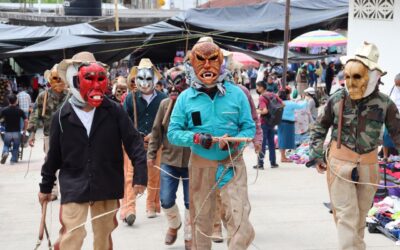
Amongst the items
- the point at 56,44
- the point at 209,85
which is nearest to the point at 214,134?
the point at 209,85

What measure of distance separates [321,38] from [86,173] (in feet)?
59.5

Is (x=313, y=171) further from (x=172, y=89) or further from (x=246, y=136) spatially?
(x=246, y=136)

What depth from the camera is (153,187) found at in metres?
8.95

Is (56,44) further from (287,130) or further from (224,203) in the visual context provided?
(224,203)

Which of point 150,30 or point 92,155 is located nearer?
point 92,155

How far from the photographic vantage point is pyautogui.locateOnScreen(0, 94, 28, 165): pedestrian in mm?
16344

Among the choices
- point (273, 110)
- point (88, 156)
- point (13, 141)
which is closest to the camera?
point (88, 156)

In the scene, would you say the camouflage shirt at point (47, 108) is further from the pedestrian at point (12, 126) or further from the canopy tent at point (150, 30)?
the canopy tent at point (150, 30)

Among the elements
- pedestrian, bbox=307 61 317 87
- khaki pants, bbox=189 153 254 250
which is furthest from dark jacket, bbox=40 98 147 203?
pedestrian, bbox=307 61 317 87

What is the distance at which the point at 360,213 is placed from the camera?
648 cm

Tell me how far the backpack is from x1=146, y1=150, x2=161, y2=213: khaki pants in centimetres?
432

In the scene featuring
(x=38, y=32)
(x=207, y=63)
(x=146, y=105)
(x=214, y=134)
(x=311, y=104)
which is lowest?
(x=311, y=104)

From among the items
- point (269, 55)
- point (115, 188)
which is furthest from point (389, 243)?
point (269, 55)

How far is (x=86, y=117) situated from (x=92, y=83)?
265 mm
